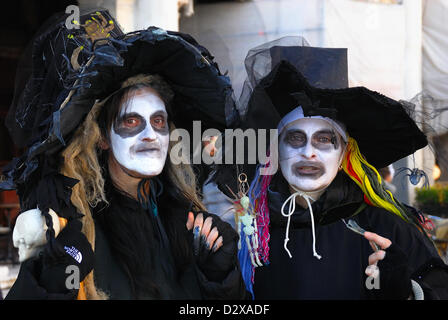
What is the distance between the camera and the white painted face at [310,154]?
256 centimetres

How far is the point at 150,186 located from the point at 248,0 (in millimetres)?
5112

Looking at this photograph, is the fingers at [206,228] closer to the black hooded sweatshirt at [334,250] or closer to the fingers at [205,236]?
the fingers at [205,236]

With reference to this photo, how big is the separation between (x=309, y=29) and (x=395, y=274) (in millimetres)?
5401

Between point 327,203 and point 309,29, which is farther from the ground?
point 309,29

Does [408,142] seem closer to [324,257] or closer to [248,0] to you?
[324,257]

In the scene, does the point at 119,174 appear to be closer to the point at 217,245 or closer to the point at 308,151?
the point at 217,245

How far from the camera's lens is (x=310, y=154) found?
8.33 ft

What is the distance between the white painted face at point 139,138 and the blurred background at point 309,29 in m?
3.04

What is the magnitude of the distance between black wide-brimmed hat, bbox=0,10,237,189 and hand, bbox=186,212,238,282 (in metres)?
0.48

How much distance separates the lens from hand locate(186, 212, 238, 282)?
2156 mm

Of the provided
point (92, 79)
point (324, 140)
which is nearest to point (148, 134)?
point (92, 79)

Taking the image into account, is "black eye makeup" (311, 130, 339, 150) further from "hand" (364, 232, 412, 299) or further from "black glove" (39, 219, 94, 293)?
"black glove" (39, 219, 94, 293)

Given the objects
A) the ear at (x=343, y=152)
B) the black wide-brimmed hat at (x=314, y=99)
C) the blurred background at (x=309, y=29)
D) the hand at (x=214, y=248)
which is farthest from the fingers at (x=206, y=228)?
the blurred background at (x=309, y=29)

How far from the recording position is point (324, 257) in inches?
100
